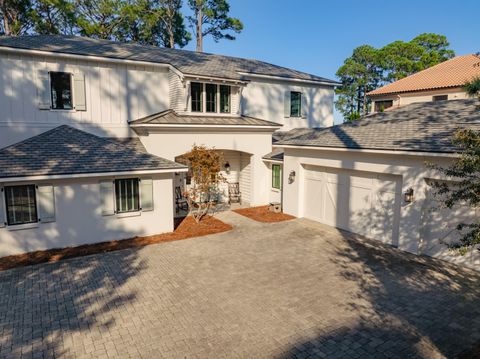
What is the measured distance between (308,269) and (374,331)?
3251 millimetres

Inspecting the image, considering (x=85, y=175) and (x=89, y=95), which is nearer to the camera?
(x=85, y=175)

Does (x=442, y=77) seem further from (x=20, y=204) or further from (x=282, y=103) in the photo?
(x=20, y=204)

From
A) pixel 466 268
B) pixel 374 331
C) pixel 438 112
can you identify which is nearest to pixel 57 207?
pixel 374 331

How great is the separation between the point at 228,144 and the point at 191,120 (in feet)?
7.15

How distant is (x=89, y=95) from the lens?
15031mm

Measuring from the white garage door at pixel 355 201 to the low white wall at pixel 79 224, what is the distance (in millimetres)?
6396

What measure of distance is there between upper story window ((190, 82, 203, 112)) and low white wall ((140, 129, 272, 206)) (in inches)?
66.3

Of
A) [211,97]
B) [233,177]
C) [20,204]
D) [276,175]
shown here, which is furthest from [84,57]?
[276,175]

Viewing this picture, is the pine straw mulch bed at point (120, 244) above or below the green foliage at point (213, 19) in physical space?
Result: below

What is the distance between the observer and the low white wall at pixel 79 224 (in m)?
10.9

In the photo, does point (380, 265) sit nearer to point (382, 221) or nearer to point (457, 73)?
point (382, 221)

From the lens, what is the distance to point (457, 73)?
26.9 metres

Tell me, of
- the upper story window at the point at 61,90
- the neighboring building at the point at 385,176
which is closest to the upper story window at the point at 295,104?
the neighboring building at the point at 385,176

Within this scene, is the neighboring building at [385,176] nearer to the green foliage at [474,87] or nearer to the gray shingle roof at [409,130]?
the gray shingle roof at [409,130]
